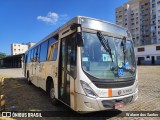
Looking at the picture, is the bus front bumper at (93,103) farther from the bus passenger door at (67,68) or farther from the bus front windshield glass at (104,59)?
the bus front windshield glass at (104,59)

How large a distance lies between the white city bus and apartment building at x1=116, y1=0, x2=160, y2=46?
3059 inches

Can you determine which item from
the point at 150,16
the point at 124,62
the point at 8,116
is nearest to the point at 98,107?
the point at 124,62

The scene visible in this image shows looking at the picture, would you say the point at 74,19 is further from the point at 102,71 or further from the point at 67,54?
the point at 102,71

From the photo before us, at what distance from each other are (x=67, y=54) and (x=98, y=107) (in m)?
1.96

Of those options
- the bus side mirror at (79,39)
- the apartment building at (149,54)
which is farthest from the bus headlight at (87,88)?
the apartment building at (149,54)

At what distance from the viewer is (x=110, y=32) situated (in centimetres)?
559

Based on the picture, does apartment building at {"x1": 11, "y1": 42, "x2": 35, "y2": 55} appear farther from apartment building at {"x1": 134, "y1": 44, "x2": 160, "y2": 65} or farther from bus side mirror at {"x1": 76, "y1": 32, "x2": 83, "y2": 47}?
bus side mirror at {"x1": 76, "y1": 32, "x2": 83, "y2": 47}

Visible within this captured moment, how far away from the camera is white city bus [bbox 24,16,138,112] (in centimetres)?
474

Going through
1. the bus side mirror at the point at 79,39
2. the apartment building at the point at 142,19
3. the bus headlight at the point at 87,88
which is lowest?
the bus headlight at the point at 87,88

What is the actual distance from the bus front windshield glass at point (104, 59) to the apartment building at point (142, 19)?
77718mm

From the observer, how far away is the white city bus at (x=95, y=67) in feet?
15.6

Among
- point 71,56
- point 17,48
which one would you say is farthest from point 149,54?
point 17,48

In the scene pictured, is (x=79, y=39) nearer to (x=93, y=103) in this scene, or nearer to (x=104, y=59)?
(x=104, y=59)

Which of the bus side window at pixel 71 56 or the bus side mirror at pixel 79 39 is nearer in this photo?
the bus side mirror at pixel 79 39
